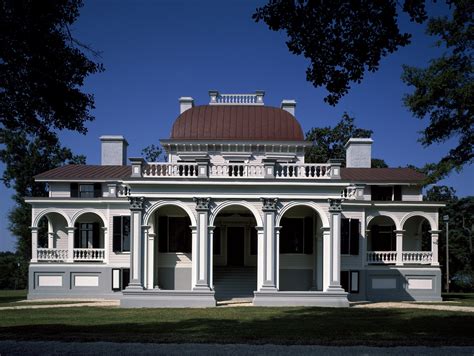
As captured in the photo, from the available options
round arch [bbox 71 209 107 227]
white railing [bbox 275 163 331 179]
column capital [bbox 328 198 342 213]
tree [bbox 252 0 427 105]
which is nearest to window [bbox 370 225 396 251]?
column capital [bbox 328 198 342 213]

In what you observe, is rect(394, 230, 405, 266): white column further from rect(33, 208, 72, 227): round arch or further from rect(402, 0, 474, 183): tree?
rect(33, 208, 72, 227): round arch

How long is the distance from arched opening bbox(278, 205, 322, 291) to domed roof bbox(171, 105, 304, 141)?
5685mm

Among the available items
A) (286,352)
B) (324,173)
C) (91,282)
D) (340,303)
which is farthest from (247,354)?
(91,282)

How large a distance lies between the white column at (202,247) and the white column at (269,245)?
2827 millimetres

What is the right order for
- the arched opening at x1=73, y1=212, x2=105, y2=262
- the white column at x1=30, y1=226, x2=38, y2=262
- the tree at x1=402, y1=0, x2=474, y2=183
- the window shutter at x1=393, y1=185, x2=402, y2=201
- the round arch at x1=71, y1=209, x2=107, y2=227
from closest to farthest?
the tree at x1=402, y1=0, x2=474, y2=183 < the white column at x1=30, y1=226, x2=38, y2=262 < the round arch at x1=71, y1=209, x2=107, y2=227 < the window shutter at x1=393, y1=185, x2=402, y2=201 < the arched opening at x1=73, y1=212, x2=105, y2=262

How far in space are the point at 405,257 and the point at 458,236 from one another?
22.8 meters

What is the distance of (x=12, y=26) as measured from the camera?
11922 millimetres

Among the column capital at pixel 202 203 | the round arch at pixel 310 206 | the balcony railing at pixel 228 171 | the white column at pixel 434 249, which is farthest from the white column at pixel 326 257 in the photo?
the white column at pixel 434 249

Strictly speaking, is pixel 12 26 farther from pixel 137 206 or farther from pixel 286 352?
pixel 137 206

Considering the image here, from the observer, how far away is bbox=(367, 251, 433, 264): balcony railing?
107 ft

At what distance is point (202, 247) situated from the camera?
89.2 ft

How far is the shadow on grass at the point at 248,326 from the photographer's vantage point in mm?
13953

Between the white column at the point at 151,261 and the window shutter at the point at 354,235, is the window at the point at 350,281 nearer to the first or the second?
the window shutter at the point at 354,235

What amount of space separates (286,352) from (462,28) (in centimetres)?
1639
